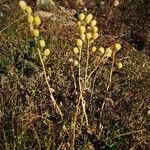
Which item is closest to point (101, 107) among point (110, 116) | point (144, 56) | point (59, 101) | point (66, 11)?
point (110, 116)

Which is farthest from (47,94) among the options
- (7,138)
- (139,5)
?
(139,5)

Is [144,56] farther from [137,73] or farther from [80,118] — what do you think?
[80,118]

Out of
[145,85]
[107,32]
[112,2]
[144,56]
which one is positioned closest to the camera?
[145,85]

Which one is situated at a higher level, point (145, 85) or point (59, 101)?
point (59, 101)

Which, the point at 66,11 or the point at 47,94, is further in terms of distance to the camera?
the point at 66,11

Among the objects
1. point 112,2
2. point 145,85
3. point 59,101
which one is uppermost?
point 112,2

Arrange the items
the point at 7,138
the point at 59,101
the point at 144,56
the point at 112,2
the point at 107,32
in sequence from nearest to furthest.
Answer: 1. the point at 7,138
2. the point at 59,101
3. the point at 144,56
4. the point at 107,32
5. the point at 112,2

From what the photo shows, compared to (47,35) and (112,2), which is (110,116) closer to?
(47,35)
